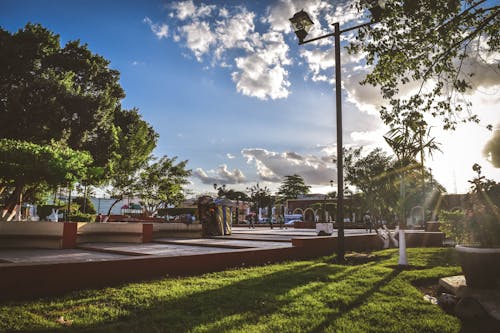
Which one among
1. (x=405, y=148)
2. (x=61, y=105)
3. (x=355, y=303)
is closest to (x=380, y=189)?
(x=405, y=148)

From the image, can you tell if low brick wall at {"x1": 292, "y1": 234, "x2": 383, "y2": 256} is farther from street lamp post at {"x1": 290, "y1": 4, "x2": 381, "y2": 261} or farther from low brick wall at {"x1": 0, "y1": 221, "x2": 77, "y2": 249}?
low brick wall at {"x1": 0, "y1": 221, "x2": 77, "y2": 249}

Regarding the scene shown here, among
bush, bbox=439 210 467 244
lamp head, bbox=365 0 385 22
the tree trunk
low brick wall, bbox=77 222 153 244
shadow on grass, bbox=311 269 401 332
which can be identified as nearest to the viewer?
shadow on grass, bbox=311 269 401 332

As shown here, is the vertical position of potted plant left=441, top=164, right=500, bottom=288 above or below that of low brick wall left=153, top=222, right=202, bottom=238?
above

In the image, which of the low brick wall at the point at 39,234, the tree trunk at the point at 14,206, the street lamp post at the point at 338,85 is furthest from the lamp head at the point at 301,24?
the tree trunk at the point at 14,206

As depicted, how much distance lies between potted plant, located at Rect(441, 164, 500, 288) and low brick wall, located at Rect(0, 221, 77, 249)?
1274cm

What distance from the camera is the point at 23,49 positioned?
24031 mm

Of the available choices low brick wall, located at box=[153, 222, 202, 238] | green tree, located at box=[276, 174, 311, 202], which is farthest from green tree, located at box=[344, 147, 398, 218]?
green tree, located at box=[276, 174, 311, 202]

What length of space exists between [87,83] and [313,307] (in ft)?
95.3

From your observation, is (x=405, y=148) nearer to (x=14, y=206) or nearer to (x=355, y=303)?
(x=355, y=303)

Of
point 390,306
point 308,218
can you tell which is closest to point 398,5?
point 390,306

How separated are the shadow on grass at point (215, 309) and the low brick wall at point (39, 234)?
9504 millimetres

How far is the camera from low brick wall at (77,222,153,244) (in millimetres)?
14523

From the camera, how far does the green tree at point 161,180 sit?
23984mm

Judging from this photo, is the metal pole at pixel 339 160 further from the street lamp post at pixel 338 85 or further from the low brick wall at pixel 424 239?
the low brick wall at pixel 424 239
